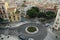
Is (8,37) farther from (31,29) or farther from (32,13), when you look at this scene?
(32,13)

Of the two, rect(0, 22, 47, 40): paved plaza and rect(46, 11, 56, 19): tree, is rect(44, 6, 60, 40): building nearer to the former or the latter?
rect(0, 22, 47, 40): paved plaza

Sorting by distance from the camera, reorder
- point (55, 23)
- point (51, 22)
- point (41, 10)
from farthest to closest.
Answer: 1. point (41, 10)
2. point (51, 22)
3. point (55, 23)

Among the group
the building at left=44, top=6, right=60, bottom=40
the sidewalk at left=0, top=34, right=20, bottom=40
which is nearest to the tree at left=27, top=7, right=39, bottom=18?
the building at left=44, top=6, right=60, bottom=40

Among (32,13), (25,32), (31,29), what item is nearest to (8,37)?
(25,32)

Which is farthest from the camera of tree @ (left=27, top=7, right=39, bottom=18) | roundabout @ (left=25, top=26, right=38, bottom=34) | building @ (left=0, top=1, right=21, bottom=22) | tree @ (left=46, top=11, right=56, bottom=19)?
tree @ (left=27, top=7, right=39, bottom=18)

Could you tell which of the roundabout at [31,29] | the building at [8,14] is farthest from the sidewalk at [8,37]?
the building at [8,14]

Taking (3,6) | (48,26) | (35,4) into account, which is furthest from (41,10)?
(3,6)

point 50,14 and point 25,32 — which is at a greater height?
point 50,14

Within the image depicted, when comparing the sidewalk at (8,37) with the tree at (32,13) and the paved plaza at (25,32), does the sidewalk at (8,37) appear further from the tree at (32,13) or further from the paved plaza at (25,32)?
the tree at (32,13)

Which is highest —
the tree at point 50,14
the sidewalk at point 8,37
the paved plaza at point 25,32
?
Answer: the tree at point 50,14

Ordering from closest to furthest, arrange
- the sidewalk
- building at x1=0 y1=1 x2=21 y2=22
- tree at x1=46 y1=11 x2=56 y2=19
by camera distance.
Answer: the sidewalk < building at x1=0 y1=1 x2=21 y2=22 < tree at x1=46 y1=11 x2=56 y2=19

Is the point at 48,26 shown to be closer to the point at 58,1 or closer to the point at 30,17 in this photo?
the point at 30,17
